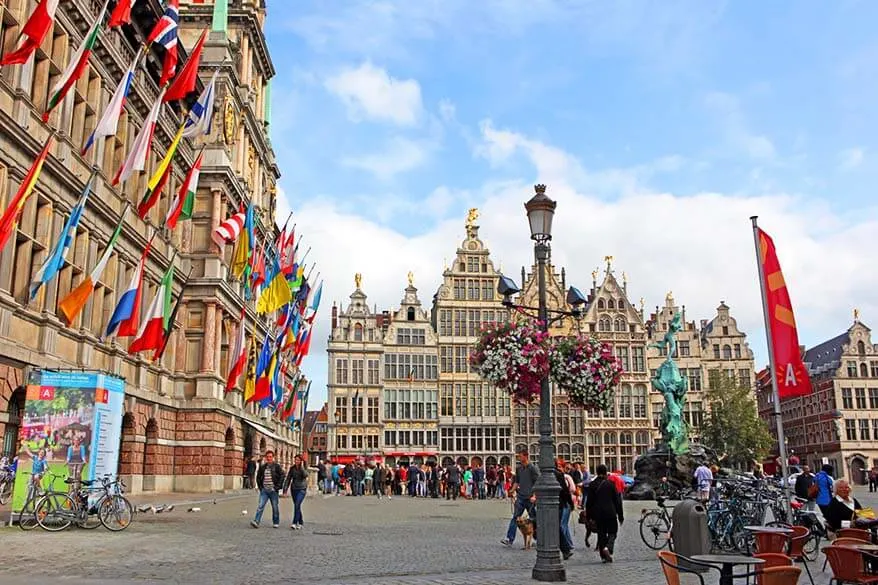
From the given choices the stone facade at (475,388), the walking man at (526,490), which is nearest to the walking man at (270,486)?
the walking man at (526,490)

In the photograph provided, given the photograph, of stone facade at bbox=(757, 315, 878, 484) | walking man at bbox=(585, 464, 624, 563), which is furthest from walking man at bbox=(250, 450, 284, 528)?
stone facade at bbox=(757, 315, 878, 484)

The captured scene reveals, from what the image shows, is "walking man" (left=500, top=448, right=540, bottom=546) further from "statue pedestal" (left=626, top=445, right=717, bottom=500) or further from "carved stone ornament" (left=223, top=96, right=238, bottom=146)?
"carved stone ornament" (left=223, top=96, right=238, bottom=146)

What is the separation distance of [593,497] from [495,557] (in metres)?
1.94

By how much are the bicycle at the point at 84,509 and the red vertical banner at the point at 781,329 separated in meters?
12.1

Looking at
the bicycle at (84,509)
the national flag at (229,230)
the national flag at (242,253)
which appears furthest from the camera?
the national flag at (242,253)

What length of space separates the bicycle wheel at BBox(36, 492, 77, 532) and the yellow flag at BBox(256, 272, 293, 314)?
58.9ft

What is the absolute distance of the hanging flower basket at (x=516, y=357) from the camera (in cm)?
1238

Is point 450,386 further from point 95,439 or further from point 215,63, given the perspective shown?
point 95,439

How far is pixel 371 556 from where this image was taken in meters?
13.1

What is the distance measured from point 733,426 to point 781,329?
4589 cm

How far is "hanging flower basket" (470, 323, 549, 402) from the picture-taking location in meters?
12.4

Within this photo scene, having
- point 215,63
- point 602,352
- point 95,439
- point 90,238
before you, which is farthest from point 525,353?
point 215,63

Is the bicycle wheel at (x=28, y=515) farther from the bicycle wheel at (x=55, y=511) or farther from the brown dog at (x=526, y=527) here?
the brown dog at (x=526, y=527)

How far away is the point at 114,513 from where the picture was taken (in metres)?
16.0
